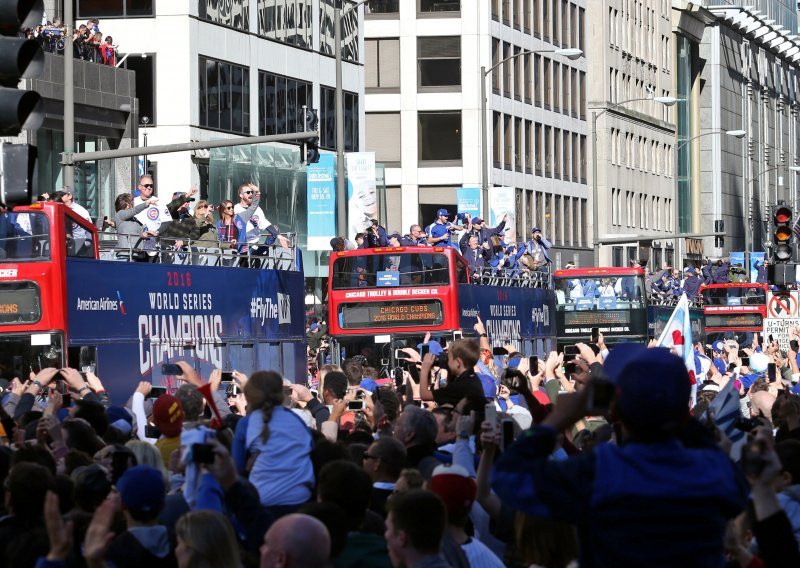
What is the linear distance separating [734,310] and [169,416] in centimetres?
5676

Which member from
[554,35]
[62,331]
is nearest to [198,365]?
[62,331]

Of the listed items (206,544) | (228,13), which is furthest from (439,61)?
(206,544)

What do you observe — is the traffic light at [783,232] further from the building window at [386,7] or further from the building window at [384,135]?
the building window at [386,7]

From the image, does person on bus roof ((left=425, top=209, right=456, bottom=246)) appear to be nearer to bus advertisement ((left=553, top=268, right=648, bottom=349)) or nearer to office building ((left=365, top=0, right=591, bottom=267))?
bus advertisement ((left=553, top=268, right=648, bottom=349))

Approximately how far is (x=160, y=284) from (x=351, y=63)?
116ft

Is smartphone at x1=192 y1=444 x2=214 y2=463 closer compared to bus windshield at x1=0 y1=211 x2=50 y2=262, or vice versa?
smartphone at x1=192 y1=444 x2=214 y2=463

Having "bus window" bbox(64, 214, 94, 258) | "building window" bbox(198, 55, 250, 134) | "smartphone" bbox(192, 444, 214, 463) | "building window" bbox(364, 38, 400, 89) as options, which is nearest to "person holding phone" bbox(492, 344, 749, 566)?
"smartphone" bbox(192, 444, 214, 463)

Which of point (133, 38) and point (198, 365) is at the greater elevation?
point (133, 38)

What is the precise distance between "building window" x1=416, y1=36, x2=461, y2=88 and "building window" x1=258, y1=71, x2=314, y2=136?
23780 millimetres

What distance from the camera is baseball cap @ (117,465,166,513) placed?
725cm

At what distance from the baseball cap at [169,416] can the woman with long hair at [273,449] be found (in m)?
1.95

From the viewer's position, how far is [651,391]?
211 inches

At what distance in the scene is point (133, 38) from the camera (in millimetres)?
48688

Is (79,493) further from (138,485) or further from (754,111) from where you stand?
(754,111)
